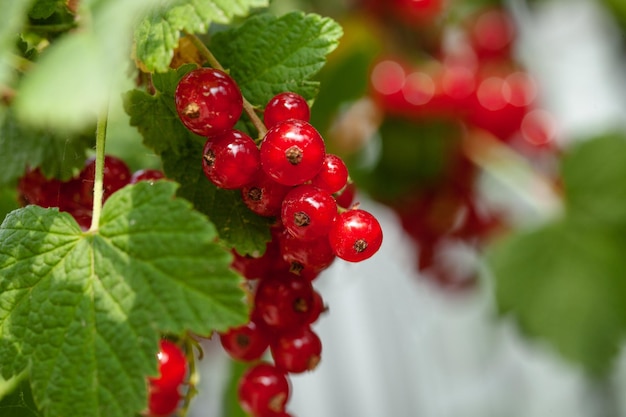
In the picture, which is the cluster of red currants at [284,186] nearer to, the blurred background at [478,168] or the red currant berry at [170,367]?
the red currant berry at [170,367]

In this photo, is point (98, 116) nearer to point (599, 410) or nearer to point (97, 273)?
point (97, 273)

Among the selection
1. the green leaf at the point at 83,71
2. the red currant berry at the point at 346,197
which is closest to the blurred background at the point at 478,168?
the red currant berry at the point at 346,197

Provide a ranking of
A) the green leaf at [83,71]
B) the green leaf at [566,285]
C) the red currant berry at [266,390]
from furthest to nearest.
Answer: the green leaf at [566,285], the red currant berry at [266,390], the green leaf at [83,71]

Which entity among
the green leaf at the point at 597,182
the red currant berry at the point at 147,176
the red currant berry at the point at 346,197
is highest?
the red currant berry at the point at 147,176

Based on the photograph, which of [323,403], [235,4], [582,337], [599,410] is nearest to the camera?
[235,4]

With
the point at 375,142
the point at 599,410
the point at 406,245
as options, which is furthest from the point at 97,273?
the point at 599,410

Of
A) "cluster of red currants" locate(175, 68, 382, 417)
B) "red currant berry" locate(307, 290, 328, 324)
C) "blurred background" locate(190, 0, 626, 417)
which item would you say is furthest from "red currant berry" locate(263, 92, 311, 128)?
"blurred background" locate(190, 0, 626, 417)

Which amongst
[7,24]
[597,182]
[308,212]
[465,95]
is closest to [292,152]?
[308,212]
